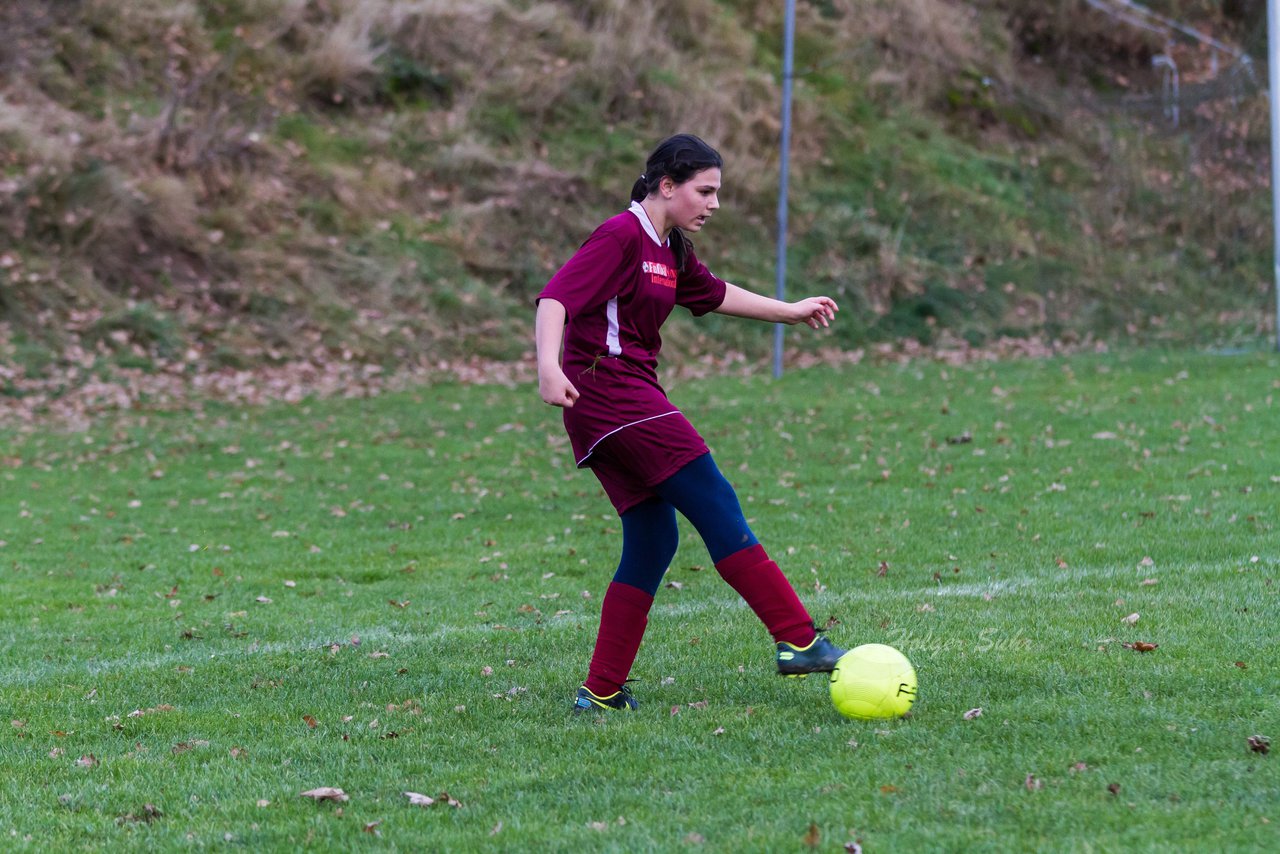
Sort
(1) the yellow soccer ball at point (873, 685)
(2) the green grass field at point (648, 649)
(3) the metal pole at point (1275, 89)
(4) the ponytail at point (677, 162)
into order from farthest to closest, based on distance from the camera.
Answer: (3) the metal pole at point (1275, 89) → (4) the ponytail at point (677, 162) → (1) the yellow soccer ball at point (873, 685) → (2) the green grass field at point (648, 649)

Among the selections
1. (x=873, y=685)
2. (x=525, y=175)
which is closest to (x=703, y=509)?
(x=873, y=685)

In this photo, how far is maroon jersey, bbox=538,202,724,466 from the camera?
15.9ft

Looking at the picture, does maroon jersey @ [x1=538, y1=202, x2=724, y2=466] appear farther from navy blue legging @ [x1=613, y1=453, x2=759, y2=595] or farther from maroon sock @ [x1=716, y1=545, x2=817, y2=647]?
maroon sock @ [x1=716, y1=545, x2=817, y2=647]

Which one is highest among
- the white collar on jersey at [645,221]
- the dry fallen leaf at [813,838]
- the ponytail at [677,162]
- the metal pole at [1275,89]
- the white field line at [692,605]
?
the metal pole at [1275,89]

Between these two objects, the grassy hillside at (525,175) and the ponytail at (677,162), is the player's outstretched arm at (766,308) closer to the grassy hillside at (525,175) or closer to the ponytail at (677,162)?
the ponytail at (677,162)

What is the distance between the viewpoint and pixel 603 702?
5.18 meters

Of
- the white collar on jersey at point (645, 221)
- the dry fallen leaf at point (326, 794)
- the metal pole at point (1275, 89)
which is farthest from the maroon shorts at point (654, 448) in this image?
the metal pole at point (1275, 89)

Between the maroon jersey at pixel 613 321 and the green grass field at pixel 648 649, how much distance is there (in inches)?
44.1

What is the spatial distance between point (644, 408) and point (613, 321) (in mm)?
336

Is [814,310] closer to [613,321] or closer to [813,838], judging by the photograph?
[613,321]

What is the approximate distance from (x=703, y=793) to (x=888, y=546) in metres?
4.74

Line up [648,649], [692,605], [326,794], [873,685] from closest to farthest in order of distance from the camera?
[326,794] < [873,685] < [648,649] < [692,605]

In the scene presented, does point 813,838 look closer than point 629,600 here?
Yes

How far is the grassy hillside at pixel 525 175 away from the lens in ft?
66.6
